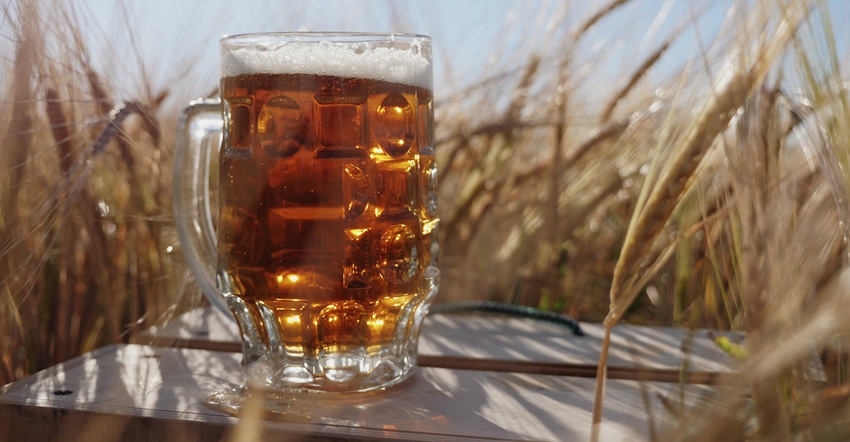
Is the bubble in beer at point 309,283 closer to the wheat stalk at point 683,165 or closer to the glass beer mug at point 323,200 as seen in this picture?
the glass beer mug at point 323,200

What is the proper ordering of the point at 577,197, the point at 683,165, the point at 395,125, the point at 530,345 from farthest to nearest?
1. the point at 577,197
2. the point at 530,345
3. the point at 395,125
4. the point at 683,165

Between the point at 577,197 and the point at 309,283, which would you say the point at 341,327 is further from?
the point at 577,197

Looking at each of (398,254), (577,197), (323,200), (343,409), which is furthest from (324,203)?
(577,197)

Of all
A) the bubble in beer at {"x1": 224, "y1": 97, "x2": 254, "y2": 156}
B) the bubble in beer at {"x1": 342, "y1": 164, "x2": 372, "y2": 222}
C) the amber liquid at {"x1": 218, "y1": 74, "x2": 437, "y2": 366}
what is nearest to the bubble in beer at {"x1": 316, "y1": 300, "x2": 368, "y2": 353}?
the amber liquid at {"x1": 218, "y1": 74, "x2": 437, "y2": 366}

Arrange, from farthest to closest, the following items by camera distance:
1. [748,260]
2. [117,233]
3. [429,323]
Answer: [117,233]
[429,323]
[748,260]

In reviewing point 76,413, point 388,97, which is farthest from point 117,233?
point 388,97

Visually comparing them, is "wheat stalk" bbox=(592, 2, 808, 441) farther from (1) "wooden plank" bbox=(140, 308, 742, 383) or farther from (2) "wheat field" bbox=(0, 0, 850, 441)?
(1) "wooden plank" bbox=(140, 308, 742, 383)

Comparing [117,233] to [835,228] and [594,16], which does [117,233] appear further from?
[835,228]
